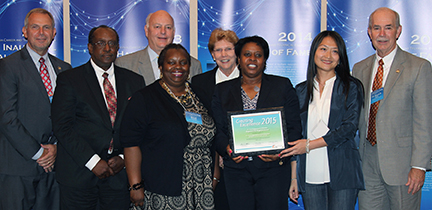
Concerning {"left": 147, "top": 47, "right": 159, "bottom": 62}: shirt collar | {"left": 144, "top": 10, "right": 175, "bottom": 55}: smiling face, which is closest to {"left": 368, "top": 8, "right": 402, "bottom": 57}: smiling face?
{"left": 144, "top": 10, "right": 175, "bottom": 55}: smiling face

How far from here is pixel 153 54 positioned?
385cm

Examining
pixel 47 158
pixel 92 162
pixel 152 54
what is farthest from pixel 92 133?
pixel 152 54

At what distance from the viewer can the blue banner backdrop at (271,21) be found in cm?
473

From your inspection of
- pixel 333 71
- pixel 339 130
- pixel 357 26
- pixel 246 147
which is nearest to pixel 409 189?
pixel 339 130

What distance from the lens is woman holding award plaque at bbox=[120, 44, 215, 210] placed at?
2492 mm

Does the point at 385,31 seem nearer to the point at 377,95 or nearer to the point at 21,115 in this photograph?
the point at 377,95

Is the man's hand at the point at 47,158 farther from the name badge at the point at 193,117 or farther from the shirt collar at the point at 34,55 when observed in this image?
the name badge at the point at 193,117

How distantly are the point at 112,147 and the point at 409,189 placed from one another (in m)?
2.79

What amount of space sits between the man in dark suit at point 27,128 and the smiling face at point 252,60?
6.64 ft

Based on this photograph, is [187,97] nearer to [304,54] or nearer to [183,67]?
[183,67]

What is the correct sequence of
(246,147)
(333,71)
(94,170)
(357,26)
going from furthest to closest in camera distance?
(357,26) < (333,71) < (94,170) < (246,147)

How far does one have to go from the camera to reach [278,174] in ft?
8.29

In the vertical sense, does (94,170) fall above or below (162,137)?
below

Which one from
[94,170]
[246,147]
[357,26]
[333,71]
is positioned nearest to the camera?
[246,147]
